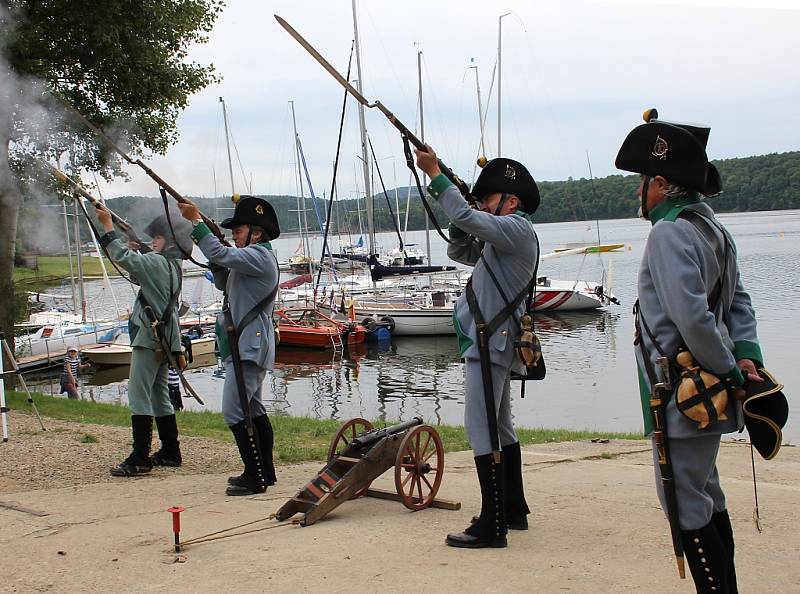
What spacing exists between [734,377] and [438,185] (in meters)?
2.09

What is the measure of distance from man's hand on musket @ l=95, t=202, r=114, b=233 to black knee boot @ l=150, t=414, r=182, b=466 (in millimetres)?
1767

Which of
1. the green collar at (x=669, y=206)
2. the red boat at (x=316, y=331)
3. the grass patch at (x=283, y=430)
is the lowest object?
the red boat at (x=316, y=331)

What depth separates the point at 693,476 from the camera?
12.4 ft

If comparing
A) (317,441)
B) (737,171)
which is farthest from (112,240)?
(737,171)

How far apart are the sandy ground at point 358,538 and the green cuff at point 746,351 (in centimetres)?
128

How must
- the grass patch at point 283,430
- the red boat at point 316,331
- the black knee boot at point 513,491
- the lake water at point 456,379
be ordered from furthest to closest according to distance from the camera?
1. the red boat at point 316,331
2. the lake water at point 456,379
3. the grass patch at point 283,430
4. the black knee boot at point 513,491

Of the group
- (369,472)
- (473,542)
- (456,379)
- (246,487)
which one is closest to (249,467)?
(246,487)

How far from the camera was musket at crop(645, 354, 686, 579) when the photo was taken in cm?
376

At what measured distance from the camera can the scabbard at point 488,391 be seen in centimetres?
530

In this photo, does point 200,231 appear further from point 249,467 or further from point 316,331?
point 316,331

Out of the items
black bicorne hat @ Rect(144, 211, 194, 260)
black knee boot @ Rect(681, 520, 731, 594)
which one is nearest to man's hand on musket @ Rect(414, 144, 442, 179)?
black knee boot @ Rect(681, 520, 731, 594)

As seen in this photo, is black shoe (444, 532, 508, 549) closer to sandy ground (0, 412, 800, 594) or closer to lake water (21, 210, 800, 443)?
sandy ground (0, 412, 800, 594)

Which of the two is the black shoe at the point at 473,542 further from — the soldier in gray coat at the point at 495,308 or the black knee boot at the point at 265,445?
the black knee boot at the point at 265,445

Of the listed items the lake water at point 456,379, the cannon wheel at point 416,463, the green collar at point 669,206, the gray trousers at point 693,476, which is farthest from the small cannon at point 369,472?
the lake water at point 456,379
